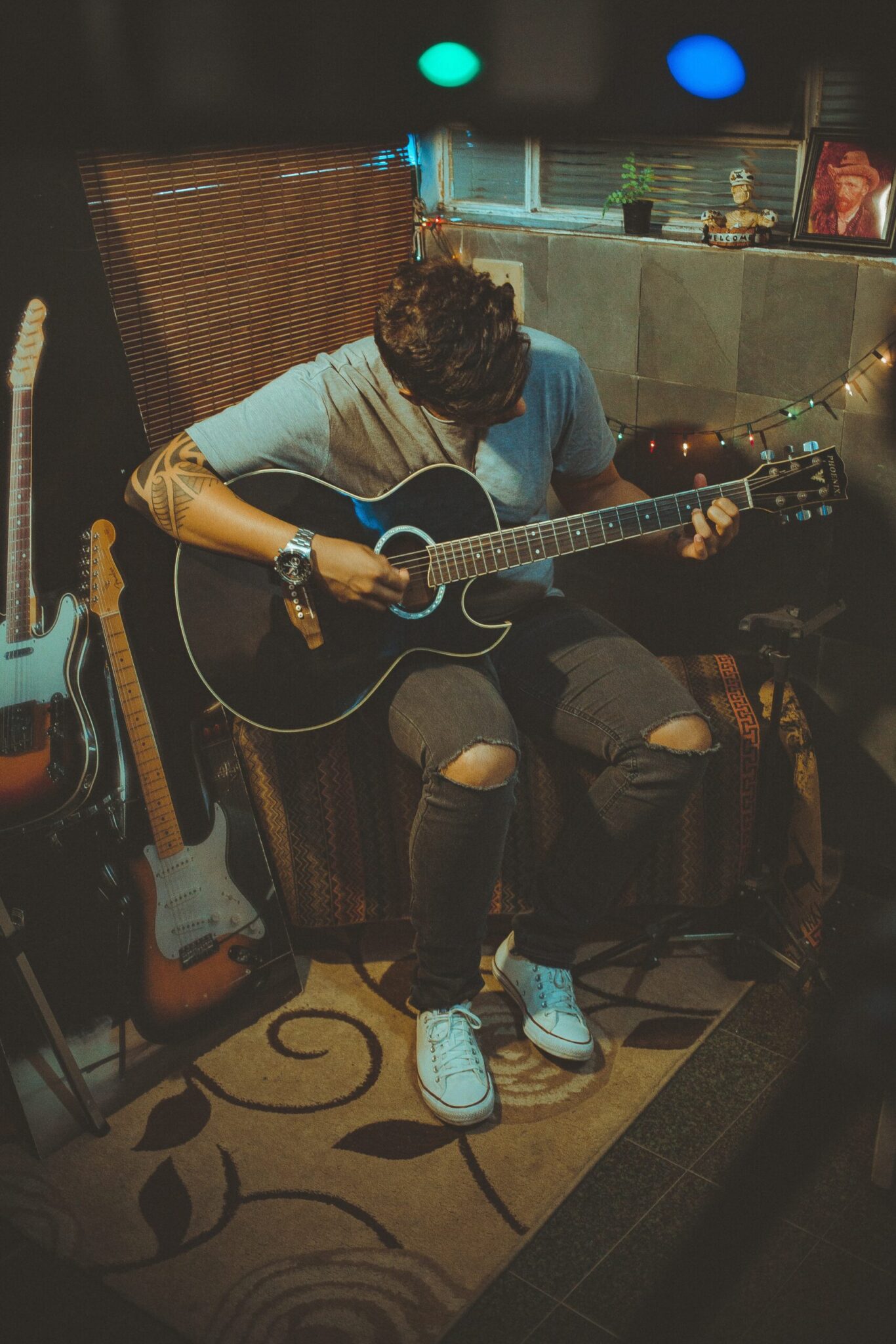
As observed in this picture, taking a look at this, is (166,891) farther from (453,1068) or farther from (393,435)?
(393,435)

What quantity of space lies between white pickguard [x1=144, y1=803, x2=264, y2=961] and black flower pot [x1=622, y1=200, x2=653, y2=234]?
4.66ft

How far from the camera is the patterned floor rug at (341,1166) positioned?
1488mm

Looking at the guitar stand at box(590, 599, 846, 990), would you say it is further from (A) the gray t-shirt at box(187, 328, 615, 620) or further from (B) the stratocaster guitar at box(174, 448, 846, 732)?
(A) the gray t-shirt at box(187, 328, 615, 620)

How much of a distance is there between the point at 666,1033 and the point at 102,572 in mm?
1273

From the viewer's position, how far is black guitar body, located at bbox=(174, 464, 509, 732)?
5.75 ft

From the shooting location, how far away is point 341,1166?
66.1 inches

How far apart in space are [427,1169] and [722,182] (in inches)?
74.3

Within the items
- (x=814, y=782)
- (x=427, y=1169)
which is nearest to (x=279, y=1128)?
(x=427, y=1169)

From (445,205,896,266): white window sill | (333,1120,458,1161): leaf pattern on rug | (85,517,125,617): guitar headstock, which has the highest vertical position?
(445,205,896,266): white window sill

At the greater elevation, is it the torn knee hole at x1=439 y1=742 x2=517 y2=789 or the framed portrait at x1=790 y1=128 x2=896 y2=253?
the framed portrait at x1=790 y1=128 x2=896 y2=253

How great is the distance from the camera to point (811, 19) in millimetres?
169

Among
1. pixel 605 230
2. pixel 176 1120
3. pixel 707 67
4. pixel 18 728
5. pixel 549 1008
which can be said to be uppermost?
pixel 707 67

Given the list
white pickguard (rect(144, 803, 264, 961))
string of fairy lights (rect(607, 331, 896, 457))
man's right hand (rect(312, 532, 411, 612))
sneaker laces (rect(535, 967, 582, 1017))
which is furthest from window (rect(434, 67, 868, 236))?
sneaker laces (rect(535, 967, 582, 1017))

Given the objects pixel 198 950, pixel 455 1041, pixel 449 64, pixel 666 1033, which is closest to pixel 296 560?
pixel 198 950
